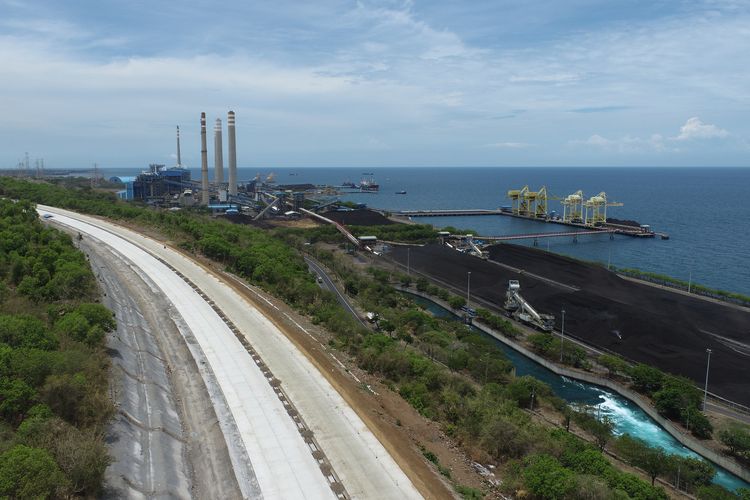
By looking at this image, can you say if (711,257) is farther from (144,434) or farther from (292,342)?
(144,434)

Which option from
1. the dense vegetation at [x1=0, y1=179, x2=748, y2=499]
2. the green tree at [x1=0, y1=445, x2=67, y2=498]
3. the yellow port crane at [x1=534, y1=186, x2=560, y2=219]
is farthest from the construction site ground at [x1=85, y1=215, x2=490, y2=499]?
the yellow port crane at [x1=534, y1=186, x2=560, y2=219]

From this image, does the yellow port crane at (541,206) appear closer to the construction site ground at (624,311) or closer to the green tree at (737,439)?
the construction site ground at (624,311)

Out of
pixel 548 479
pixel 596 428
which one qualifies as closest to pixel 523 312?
pixel 596 428

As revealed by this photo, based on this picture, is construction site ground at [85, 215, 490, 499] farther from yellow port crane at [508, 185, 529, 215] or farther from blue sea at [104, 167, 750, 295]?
yellow port crane at [508, 185, 529, 215]

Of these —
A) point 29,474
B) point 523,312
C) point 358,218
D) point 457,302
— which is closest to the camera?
point 29,474

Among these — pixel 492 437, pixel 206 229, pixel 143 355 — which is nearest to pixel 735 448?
pixel 492 437

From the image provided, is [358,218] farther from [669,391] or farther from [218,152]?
[669,391]
